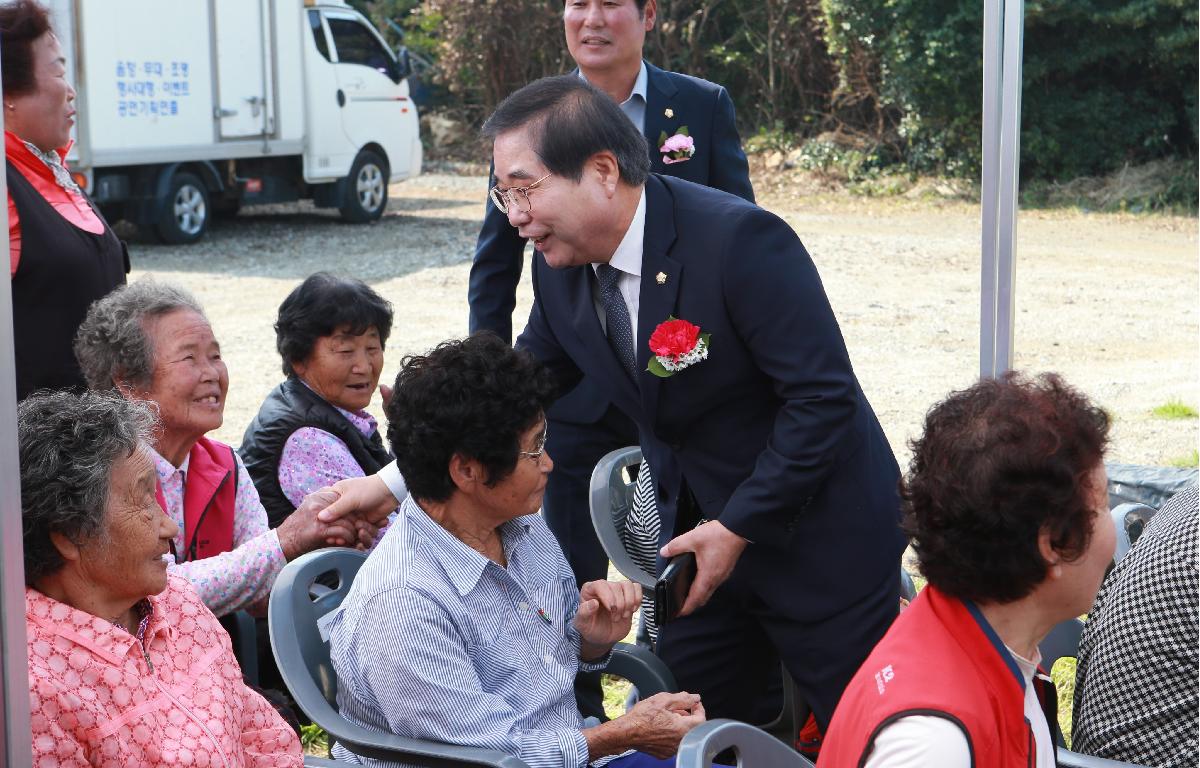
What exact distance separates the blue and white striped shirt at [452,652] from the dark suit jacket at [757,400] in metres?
0.40

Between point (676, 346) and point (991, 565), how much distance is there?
32.0 inches

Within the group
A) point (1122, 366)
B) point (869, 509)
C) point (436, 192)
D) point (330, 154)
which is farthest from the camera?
point (436, 192)

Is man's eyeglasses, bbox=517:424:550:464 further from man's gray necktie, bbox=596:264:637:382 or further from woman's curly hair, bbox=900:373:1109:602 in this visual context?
woman's curly hair, bbox=900:373:1109:602

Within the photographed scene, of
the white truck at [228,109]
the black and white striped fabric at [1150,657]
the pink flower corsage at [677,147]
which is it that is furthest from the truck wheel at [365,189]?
the black and white striped fabric at [1150,657]

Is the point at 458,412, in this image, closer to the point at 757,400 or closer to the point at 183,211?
the point at 757,400

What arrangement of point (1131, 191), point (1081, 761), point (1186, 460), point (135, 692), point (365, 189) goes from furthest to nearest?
point (365, 189), point (1131, 191), point (1186, 460), point (1081, 761), point (135, 692)

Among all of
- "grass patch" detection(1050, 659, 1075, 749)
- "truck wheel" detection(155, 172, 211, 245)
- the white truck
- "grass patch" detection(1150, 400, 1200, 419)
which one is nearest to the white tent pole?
"grass patch" detection(1050, 659, 1075, 749)

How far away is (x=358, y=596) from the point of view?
7.70 feet

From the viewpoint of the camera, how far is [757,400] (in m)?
2.53

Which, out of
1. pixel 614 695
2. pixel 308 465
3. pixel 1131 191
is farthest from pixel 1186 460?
pixel 1131 191

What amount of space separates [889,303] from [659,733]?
27.8 feet

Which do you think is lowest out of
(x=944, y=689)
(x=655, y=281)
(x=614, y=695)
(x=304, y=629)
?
(x=614, y=695)

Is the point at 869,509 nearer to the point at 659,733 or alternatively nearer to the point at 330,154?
→ the point at 659,733

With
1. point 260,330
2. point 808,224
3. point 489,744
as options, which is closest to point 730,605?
point 489,744
